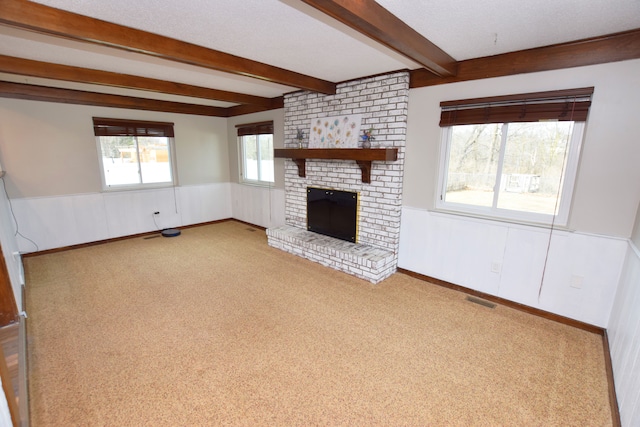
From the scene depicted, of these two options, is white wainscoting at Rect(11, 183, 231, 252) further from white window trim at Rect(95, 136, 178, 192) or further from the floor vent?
the floor vent

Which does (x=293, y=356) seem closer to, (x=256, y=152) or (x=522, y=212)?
(x=522, y=212)

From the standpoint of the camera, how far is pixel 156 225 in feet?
18.1

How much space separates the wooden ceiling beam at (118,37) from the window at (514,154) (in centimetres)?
217

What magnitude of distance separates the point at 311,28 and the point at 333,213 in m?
2.53

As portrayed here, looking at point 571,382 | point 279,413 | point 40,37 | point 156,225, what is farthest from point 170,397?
point 156,225

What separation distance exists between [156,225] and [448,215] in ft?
16.8

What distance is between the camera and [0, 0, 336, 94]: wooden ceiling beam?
1.85 m

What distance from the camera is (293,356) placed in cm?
225

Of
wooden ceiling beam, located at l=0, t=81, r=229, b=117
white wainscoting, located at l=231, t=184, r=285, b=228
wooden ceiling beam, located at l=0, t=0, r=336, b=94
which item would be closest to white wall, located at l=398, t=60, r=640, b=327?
wooden ceiling beam, located at l=0, t=0, r=336, b=94

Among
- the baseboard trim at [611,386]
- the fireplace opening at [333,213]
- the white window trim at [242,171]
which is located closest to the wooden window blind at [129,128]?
the white window trim at [242,171]

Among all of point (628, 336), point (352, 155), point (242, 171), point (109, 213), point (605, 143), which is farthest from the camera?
point (242, 171)

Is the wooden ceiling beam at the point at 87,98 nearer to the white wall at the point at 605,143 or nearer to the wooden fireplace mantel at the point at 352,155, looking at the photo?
the wooden fireplace mantel at the point at 352,155

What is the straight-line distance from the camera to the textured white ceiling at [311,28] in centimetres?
186

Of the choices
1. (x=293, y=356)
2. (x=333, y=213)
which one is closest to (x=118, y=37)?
(x=293, y=356)
